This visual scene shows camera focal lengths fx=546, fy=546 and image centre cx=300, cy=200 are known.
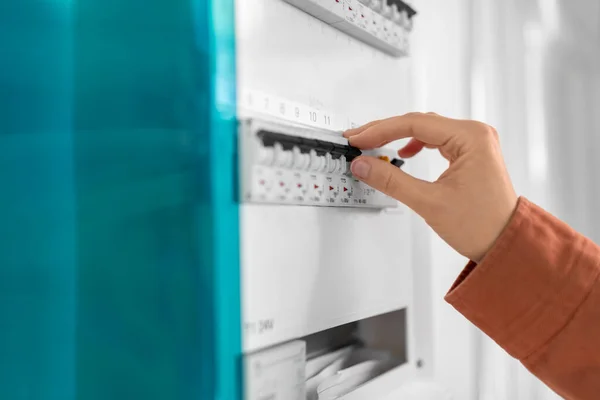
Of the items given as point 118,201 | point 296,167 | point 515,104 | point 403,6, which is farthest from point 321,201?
point 515,104

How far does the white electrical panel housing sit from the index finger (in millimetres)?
35

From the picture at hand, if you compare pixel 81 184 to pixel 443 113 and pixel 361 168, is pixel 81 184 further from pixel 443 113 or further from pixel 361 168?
pixel 443 113

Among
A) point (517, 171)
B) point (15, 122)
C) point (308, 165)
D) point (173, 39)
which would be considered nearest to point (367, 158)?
point (308, 165)

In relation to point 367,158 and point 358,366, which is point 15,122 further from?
point 358,366

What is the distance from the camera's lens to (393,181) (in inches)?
23.6

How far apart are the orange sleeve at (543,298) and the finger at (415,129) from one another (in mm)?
112

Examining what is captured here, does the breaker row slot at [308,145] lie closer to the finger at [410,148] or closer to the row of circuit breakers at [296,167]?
the row of circuit breakers at [296,167]

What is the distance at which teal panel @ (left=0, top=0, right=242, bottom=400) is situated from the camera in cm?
48

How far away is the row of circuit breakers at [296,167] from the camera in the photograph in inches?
19.7

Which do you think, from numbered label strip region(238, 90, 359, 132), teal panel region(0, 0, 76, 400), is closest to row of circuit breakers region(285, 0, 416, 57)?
numbered label strip region(238, 90, 359, 132)

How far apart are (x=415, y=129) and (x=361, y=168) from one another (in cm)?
8

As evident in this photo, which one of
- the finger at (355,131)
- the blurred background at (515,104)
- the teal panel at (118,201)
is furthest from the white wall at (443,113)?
the teal panel at (118,201)

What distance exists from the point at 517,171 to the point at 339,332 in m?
0.55

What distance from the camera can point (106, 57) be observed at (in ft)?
1.81
